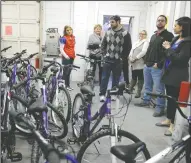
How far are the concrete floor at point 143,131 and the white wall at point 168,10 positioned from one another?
170 centimetres

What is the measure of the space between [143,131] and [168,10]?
2.55 meters

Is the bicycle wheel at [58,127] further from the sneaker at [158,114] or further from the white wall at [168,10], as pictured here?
the white wall at [168,10]

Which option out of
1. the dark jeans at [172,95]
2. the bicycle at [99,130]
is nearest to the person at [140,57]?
the dark jeans at [172,95]

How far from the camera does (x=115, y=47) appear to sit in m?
4.02

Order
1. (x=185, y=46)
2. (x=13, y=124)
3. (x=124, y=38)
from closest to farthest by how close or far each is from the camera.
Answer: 1. (x=13, y=124)
2. (x=185, y=46)
3. (x=124, y=38)

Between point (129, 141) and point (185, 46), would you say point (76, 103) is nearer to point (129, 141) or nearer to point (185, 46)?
point (129, 141)

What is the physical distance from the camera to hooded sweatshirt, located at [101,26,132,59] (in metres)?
3.98

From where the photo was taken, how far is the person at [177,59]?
2.72 m

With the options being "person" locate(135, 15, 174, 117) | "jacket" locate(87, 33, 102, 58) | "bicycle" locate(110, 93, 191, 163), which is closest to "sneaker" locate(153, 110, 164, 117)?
"person" locate(135, 15, 174, 117)

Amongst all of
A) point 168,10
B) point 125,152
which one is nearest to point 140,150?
point 125,152

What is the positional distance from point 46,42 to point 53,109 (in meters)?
3.72

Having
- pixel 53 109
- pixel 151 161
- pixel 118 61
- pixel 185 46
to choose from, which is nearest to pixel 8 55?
pixel 118 61

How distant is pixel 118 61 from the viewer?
13.6 ft

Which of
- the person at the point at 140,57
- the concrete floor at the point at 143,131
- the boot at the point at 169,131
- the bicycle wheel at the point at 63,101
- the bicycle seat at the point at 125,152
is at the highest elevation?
the person at the point at 140,57
